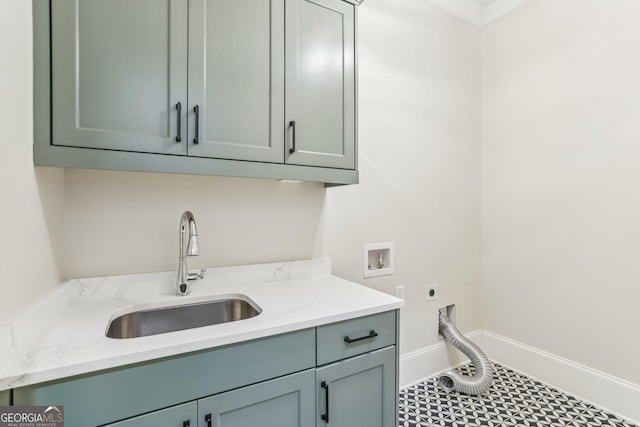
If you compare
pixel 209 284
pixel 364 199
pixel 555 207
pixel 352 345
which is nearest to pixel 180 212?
pixel 209 284

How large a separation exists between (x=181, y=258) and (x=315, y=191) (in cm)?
81

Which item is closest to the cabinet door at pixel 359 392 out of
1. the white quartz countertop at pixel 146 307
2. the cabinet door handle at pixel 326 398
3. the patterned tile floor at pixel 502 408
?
the cabinet door handle at pixel 326 398

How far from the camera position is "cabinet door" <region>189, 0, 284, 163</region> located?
118 centimetres

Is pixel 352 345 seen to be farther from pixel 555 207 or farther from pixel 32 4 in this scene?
pixel 555 207

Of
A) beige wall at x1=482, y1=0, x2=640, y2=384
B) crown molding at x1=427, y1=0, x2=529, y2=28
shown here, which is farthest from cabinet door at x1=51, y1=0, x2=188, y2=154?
beige wall at x1=482, y1=0, x2=640, y2=384

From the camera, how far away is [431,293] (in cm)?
228

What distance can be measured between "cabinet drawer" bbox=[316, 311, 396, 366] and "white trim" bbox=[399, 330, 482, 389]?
1.00 meters

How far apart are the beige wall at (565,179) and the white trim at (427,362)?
0.46 m

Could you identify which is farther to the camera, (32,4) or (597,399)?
(597,399)

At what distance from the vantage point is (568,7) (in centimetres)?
206

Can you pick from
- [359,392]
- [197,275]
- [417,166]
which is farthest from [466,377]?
[197,275]

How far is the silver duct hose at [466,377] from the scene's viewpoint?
2002mm

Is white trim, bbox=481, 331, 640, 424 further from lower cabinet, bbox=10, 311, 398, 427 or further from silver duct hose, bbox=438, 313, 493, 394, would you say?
lower cabinet, bbox=10, 311, 398, 427

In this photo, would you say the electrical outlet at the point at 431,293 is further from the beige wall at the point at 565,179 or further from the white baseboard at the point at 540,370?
the beige wall at the point at 565,179
